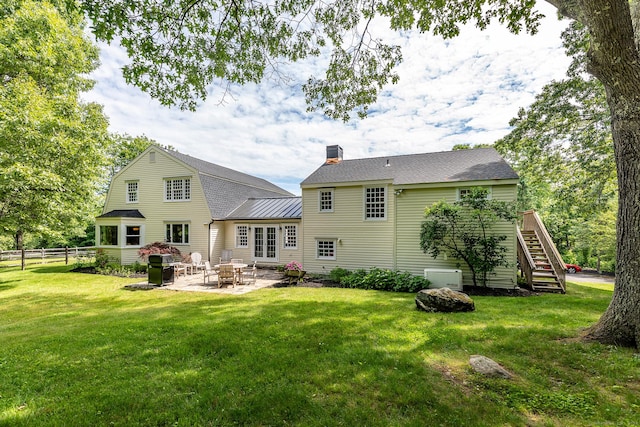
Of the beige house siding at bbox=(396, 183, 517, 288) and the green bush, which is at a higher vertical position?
the beige house siding at bbox=(396, 183, 517, 288)

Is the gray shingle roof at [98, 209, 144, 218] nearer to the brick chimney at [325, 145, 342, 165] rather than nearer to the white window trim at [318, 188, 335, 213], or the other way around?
the white window trim at [318, 188, 335, 213]

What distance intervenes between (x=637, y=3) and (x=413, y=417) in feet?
24.6

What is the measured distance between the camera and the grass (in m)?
2.93

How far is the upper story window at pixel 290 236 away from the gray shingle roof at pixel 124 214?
969cm

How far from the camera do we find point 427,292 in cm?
729

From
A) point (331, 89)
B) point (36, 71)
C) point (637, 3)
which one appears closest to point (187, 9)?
point (331, 89)

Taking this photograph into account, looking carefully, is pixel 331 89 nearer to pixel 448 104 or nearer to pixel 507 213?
pixel 448 104

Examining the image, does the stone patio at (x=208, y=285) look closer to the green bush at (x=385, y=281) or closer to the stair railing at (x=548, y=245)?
the green bush at (x=385, y=281)

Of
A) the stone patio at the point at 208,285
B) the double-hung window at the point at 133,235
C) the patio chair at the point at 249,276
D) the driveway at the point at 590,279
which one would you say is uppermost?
the double-hung window at the point at 133,235

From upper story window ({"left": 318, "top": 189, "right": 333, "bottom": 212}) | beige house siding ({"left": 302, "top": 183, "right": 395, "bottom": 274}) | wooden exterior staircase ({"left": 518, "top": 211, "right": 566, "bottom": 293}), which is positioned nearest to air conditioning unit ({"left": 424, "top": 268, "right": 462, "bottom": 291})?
beige house siding ({"left": 302, "top": 183, "right": 395, "bottom": 274})

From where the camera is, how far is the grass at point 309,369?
2.93 meters

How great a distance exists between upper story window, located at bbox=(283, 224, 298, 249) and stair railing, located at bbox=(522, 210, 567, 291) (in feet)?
38.3

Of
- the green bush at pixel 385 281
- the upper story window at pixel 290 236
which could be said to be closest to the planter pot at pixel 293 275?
the green bush at pixel 385 281

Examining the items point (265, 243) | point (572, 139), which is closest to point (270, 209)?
point (265, 243)
